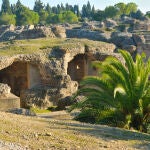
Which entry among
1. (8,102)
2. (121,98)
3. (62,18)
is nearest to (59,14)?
(62,18)

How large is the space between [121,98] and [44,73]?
12.0 m

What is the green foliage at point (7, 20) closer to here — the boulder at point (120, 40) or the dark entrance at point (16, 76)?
the boulder at point (120, 40)

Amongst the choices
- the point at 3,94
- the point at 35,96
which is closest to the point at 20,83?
the point at 35,96

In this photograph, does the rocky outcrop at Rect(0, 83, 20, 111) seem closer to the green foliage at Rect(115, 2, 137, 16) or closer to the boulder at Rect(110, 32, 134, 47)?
the boulder at Rect(110, 32, 134, 47)

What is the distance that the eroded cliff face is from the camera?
25.6 metres

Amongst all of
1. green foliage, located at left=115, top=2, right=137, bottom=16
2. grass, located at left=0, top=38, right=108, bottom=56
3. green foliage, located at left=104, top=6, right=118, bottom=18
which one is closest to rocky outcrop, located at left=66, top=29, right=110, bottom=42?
grass, located at left=0, top=38, right=108, bottom=56

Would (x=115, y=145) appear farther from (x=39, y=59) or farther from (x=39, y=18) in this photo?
(x=39, y=18)

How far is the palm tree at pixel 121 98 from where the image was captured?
48.4 ft

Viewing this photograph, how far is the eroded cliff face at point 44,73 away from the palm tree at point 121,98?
9.36m

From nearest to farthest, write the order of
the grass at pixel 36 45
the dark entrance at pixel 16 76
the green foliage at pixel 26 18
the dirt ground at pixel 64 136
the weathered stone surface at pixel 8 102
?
the dirt ground at pixel 64 136, the weathered stone surface at pixel 8 102, the grass at pixel 36 45, the dark entrance at pixel 16 76, the green foliage at pixel 26 18

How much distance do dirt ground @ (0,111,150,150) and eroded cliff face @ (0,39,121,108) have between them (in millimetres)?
13773

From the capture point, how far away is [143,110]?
49.1ft

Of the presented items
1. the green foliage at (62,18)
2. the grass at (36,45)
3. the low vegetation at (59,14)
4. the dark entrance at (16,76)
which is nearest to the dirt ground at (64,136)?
the grass at (36,45)

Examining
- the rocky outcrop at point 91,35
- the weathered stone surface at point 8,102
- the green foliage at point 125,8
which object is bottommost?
the weathered stone surface at point 8,102
